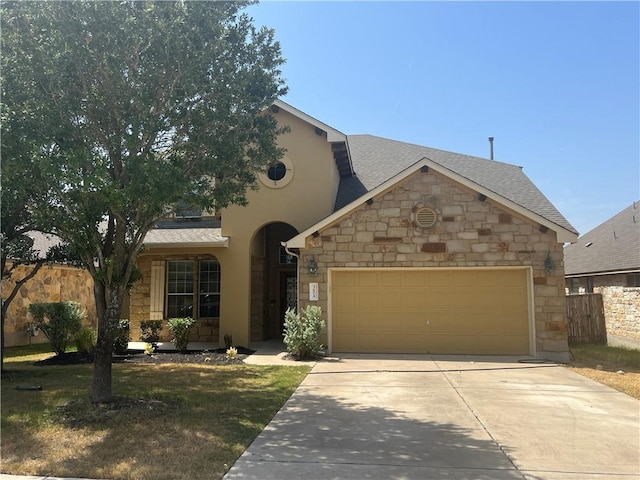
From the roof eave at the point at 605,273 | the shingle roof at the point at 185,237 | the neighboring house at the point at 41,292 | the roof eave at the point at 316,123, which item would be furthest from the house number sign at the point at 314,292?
the roof eave at the point at 605,273

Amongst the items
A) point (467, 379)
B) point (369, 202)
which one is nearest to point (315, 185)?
point (369, 202)

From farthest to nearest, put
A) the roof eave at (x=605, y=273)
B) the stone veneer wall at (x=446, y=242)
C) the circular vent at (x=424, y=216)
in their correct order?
the roof eave at (x=605, y=273)
the circular vent at (x=424, y=216)
the stone veneer wall at (x=446, y=242)

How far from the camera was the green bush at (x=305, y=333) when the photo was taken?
39.6 ft

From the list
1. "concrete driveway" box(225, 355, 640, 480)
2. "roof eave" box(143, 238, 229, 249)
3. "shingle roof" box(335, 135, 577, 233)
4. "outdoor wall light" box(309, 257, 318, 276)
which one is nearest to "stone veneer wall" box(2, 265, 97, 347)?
"roof eave" box(143, 238, 229, 249)

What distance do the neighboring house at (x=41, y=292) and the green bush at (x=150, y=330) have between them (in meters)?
3.27

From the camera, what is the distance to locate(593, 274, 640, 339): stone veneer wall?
48.0 ft

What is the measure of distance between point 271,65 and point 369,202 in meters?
5.58

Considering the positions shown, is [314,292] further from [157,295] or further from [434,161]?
[157,295]

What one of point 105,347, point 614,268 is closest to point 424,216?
point 105,347

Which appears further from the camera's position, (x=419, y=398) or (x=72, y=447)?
(x=419, y=398)

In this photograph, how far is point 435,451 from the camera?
546 centimetres

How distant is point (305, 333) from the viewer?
12.0 metres

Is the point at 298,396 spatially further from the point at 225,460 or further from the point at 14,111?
the point at 14,111

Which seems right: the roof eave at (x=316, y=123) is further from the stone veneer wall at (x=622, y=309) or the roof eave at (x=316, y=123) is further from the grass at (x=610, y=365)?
the stone veneer wall at (x=622, y=309)
